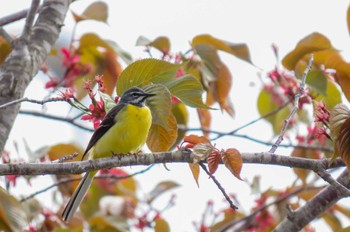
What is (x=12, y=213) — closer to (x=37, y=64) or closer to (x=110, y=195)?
(x=37, y=64)

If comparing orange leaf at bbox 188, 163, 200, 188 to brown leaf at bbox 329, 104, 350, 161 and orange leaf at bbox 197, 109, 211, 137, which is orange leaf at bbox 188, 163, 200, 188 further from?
orange leaf at bbox 197, 109, 211, 137

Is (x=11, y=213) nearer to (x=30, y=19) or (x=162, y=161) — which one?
(x=30, y=19)

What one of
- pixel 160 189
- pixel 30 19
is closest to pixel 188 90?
pixel 30 19

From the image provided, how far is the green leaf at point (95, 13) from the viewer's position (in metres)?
5.49

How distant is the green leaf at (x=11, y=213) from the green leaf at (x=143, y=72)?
1.07 m

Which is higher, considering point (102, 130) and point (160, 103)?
point (102, 130)

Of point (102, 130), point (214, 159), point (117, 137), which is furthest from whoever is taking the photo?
point (117, 137)

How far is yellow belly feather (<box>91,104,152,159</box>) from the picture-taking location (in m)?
4.99

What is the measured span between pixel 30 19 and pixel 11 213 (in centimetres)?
123

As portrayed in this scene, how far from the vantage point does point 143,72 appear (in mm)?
3891

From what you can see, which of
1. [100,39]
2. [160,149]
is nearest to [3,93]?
[160,149]

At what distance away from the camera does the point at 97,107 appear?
3979 millimetres

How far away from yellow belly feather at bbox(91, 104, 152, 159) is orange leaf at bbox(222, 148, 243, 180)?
5.40ft

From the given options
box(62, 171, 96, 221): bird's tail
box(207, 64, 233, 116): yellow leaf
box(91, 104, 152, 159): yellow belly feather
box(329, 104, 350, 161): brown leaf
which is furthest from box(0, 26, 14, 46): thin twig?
box(329, 104, 350, 161): brown leaf
